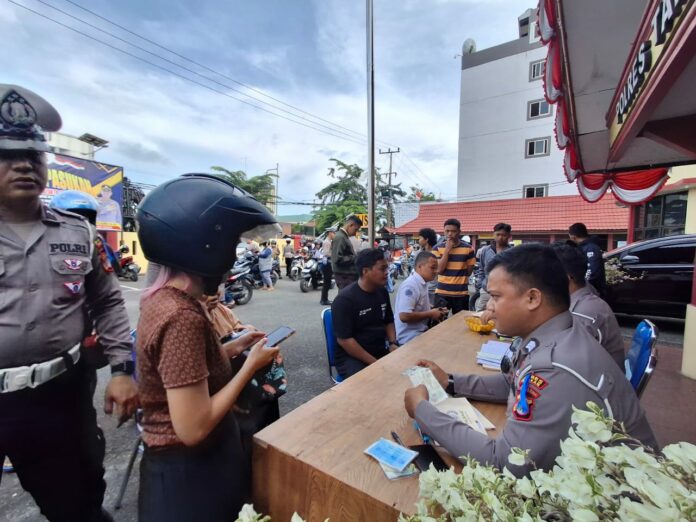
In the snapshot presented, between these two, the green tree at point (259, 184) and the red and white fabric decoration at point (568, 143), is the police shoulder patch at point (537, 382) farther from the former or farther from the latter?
the green tree at point (259, 184)

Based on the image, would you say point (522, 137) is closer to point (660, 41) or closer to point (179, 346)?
point (660, 41)

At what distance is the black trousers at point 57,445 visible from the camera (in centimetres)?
128

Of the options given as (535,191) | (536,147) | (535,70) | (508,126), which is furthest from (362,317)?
(535,70)

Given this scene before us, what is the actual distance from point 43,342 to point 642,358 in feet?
9.24

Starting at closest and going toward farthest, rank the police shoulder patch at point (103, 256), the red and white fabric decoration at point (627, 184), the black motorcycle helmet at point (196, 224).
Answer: the black motorcycle helmet at point (196, 224) → the police shoulder patch at point (103, 256) → the red and white fabric decoration at point (627, 184)

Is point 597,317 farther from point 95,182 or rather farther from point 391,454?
point 95,182

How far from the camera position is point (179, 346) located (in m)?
0.92

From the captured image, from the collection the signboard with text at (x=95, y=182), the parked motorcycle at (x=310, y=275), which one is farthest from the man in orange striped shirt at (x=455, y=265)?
the signboard with text at (x=95, y=182)

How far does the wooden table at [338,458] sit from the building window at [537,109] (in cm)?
1817

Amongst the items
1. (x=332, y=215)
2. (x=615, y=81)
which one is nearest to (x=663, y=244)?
(x=615, y=81)

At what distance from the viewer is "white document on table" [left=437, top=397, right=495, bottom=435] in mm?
1379

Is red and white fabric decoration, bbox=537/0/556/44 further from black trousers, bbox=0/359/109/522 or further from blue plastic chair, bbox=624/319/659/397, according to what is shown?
black trousers, bbox=0/359/109/522

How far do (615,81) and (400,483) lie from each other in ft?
12.2

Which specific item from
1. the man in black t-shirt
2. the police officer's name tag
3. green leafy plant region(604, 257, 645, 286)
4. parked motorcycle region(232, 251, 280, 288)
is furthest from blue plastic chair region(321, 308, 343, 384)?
parked motorcycle region(232, 251, 280, 288)
